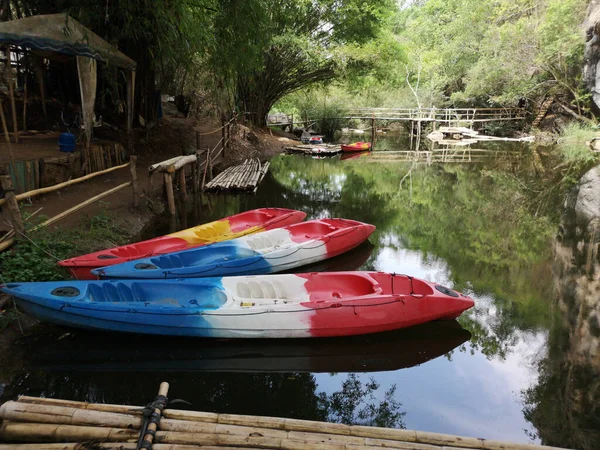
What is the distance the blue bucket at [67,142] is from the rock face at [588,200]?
10897 mm

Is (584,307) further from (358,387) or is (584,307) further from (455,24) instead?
(455,24)

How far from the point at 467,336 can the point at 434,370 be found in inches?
34.6

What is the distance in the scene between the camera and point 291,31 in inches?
749

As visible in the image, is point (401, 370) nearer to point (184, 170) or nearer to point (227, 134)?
point (184, 170)

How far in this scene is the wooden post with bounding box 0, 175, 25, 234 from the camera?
4.82 meters

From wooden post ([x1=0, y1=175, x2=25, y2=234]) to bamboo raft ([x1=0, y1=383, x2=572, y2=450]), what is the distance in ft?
9.18

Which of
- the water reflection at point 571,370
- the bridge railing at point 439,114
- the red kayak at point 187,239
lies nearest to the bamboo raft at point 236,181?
the red kayak at point 187,239

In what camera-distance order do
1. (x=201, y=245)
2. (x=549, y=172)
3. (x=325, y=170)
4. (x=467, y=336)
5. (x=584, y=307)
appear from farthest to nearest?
1. (x=325, y=170)
2. (x=549, y=172)
3. (x=201, y=245)
4. (x=584, y=307)
5. (x=467, y=336)

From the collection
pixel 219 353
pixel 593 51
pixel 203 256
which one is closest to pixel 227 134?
pixel 203 256

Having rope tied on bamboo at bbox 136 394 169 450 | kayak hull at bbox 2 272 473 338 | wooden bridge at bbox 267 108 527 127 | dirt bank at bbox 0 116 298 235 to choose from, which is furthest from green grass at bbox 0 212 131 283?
wooden bridge at bbox 267 108 527 127

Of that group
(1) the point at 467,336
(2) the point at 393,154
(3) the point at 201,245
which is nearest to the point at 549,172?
(2) the point at 393,154

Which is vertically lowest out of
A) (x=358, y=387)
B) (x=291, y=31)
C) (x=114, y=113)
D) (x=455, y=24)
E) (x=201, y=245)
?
(x=358, y=387)

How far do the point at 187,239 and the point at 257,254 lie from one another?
48.6 inches

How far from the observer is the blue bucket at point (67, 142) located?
30.9 feet
